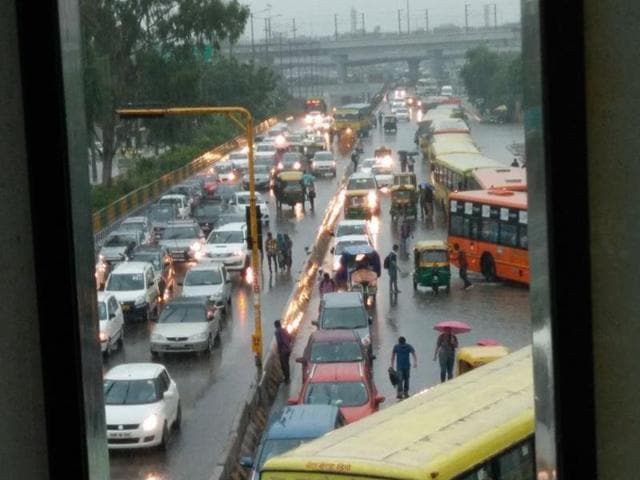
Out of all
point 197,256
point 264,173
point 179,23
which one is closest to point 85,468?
point 179,23

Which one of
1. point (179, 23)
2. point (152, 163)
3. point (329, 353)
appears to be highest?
point (179, 23)

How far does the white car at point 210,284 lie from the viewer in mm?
8914

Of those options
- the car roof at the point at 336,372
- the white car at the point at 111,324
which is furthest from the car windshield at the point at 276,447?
the white car at the point at 111,324

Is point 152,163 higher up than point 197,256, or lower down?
higher up

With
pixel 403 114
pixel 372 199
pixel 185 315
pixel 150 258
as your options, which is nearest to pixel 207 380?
pixel 185 315

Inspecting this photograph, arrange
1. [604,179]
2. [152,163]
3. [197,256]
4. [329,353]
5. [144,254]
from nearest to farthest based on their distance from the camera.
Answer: [604,179], [329,353], [152,163], [144,254], [197,256]

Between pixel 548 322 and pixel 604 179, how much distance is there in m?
0.10

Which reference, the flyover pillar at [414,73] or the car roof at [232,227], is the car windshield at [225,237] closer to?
the car roof at [232,227]

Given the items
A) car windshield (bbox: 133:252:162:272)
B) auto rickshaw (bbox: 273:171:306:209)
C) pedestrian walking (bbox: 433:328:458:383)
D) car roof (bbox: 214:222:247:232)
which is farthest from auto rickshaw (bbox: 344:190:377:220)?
pedestrian walking (bbox: 433:328:458:383)

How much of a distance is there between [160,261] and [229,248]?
0.99 m

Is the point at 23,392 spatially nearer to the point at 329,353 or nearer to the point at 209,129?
the point at 329,353

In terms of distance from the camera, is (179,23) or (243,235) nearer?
(179,23)

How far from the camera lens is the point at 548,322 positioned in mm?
811

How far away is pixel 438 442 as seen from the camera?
311 cm
